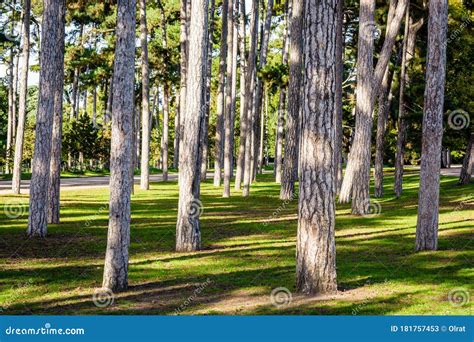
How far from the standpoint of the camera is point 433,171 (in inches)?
559

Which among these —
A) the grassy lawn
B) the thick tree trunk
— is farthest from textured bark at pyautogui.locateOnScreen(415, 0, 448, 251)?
the thick tree trunk

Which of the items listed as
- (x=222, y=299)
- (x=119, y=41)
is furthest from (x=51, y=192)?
(x=222, y=299)

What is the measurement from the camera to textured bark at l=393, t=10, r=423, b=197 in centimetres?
2825

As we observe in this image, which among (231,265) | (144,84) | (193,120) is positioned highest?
(144,84)

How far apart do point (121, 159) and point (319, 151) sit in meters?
3.13

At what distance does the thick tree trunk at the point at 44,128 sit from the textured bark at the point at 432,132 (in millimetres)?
9034

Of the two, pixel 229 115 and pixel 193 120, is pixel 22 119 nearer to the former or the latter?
pixel 229 115

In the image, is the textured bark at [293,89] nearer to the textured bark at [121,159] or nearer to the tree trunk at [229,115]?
the tree trunk at [229,115]

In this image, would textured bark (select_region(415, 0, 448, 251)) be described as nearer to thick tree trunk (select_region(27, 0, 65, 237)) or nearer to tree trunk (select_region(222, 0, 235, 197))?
thick tree trunk (select_region(27, 0, 65, 237))

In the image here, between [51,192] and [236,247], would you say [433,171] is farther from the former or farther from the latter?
[51,192]

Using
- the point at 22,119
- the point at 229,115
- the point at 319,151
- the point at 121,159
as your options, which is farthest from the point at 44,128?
the point at 229,115

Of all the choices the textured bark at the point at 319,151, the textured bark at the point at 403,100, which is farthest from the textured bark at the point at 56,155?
the textured bark at the point at 403,100

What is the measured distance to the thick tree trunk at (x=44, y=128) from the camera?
1638 centimetres

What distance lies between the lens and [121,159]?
412 inches
